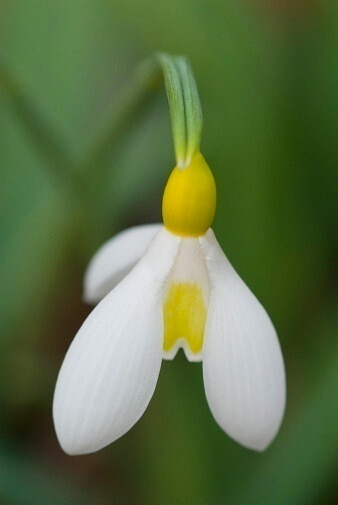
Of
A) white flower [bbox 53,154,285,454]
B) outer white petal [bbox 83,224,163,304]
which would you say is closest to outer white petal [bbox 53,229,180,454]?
white flower [bbox 53,154,285,454]

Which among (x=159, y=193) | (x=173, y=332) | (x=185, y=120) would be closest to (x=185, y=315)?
(x=173, y=332)

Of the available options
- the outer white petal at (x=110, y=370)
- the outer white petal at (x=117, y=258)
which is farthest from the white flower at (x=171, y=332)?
the outer white petal at (x=117, y=258)

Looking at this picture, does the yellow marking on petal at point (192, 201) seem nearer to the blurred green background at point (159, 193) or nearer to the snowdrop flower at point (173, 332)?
the snowdrop flower at point (173, 332)

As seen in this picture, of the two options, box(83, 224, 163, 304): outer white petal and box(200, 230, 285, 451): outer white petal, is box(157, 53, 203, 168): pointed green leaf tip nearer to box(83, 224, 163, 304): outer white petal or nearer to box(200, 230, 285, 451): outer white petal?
box(200, 230, 285, 451): outer white petal

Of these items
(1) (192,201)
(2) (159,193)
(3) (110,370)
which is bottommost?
(3) (110,370)

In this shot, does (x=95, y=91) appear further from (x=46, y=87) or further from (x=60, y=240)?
(x=60, y=240)

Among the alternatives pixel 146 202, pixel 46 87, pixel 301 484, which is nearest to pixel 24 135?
pixel 46 87

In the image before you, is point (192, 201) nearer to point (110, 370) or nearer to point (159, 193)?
point (110, 370)
